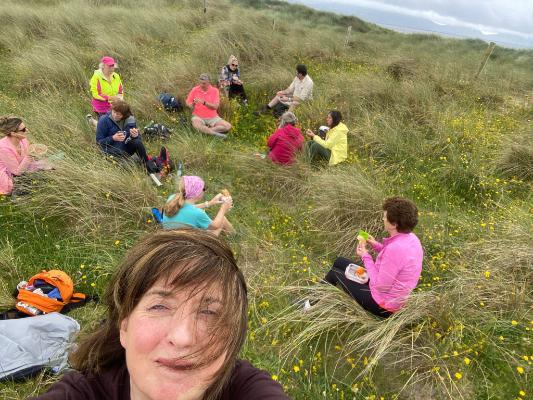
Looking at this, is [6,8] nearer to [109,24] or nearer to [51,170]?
[109,24]

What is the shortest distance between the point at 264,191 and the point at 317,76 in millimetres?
6466

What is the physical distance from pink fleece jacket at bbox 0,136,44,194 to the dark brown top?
3.73 m

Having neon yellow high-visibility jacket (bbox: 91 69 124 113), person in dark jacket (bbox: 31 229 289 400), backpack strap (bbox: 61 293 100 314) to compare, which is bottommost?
backpack strap (bbox: 61 293 100 314)

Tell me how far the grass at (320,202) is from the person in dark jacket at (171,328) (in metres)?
1.52

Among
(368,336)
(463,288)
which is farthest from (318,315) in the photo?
(463,288)

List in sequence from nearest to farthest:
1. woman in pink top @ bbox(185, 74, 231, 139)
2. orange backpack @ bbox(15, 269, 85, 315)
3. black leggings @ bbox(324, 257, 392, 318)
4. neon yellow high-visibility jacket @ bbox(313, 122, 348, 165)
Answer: orange backpack @ bbox(15, 269, 85, 315)
black leggings @ bbox(324, 257, 392, 318)
neon yellow high-visibility jacket @ bbox(313, 122, 348, 165)
woman in pink top @ bbox(185, 74, 231, 139)

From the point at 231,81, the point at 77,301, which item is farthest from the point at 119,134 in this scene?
the point at 231,81

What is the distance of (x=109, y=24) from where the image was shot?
38.9 ft

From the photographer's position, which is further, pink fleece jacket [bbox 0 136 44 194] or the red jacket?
the red jacket

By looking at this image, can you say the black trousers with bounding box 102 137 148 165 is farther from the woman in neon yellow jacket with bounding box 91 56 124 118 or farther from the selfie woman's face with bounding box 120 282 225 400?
the selfie woman's face with bounding box 120 282 225 400

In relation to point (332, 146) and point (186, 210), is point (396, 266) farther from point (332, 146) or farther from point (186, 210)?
point (332, 146)

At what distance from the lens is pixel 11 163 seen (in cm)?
420

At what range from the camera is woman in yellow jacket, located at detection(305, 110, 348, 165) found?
590 centimetres

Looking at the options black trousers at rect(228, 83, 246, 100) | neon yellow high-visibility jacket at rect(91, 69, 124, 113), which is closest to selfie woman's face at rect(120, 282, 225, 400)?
neon yellow high-visibility jacket at rect(91, 69, 124, 113)
